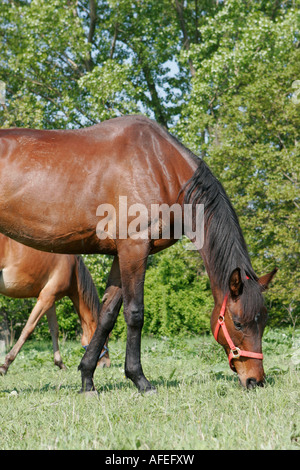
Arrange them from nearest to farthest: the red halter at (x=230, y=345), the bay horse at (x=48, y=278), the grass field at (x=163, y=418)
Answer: the grass field at (x=163, y=418), the red halter at (x=230, y=345), the bay horse at (x=48, y=278)

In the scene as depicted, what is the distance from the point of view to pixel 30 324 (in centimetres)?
715

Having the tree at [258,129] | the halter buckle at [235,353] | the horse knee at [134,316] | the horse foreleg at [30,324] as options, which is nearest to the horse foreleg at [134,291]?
the horse knee at [134,316]

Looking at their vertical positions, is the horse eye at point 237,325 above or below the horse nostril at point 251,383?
above

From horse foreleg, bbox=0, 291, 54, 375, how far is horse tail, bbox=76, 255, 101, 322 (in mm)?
501

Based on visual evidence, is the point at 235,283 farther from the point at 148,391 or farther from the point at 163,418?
the point at 163,418

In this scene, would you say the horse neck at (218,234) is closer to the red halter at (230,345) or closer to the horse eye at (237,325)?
the red halter at (230,345)

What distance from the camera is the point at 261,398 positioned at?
3.40 metres

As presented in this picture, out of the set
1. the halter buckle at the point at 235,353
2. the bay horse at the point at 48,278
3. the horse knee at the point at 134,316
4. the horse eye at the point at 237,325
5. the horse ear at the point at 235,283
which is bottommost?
the halter buckle at the point at 235,353

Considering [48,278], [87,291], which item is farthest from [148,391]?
[48,278]

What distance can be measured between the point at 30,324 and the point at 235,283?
4198 mm

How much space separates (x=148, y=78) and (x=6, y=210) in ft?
64.2

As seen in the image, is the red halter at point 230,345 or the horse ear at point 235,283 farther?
the red halter at point 230,345

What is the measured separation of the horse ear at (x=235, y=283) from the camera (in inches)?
149

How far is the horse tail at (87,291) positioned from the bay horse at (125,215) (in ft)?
10.9
